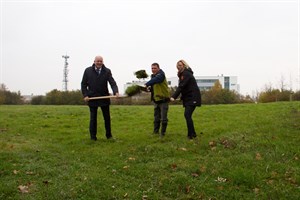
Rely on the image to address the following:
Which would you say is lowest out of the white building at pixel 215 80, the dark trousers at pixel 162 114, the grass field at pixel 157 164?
the grass field at pixel 157 164

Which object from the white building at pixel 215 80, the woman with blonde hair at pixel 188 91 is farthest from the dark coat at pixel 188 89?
the white building at pixel 215 80

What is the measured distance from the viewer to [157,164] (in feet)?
26.5

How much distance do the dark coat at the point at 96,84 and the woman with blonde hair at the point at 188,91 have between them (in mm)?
2077

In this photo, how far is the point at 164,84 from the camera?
36.6 feet

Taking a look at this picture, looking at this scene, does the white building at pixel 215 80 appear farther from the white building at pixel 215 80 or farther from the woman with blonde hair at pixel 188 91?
the woman with blonde hair at pixel 188 91

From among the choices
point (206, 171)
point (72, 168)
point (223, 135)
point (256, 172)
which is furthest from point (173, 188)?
point (223, 135)

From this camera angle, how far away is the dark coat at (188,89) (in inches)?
409

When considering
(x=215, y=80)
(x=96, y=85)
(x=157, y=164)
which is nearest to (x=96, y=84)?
(x=96, y=85)

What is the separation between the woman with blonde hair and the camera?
10.4 meters

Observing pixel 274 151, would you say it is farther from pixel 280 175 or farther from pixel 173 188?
pixel 173 188

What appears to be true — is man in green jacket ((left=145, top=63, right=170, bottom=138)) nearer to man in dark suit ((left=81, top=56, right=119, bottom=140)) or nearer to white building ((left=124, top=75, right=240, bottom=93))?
man in dark suit ((left=81, top=56, right=119, bottom=140))

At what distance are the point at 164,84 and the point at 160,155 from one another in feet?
9.75

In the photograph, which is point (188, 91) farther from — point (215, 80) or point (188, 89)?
point (215, 80)

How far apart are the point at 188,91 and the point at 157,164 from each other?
3145 mm
